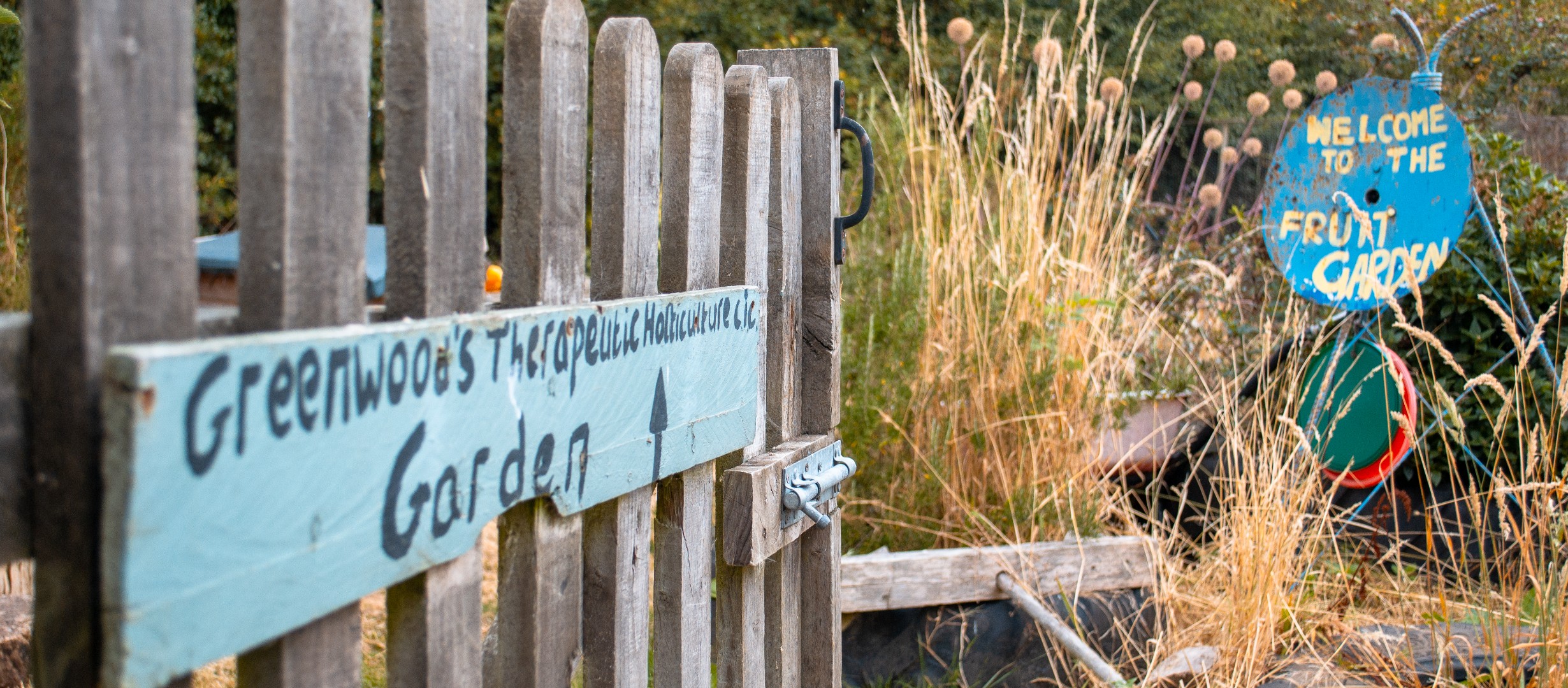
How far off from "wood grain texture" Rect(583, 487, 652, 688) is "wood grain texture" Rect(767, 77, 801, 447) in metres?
0.50

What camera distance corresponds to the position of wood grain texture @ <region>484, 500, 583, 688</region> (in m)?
1.32

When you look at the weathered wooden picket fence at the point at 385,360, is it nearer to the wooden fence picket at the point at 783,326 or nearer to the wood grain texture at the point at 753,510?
the wood grain texture at the point at 753,510

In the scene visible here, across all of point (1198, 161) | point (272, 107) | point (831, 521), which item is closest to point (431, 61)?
point (272, 107)

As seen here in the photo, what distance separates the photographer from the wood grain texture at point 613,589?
1.49m

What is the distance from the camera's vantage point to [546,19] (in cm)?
125

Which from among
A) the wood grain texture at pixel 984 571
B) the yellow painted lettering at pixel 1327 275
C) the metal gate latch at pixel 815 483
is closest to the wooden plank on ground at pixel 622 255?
the metal gate latch at pixel 815 483

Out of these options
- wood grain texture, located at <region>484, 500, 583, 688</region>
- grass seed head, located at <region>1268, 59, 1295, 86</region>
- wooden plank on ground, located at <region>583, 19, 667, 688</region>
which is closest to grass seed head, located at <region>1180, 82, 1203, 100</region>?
grass seed head, located at <region>1268, 59, 1295, 86</region>

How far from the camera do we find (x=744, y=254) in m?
1.79

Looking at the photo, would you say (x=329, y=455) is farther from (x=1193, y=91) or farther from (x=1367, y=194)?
(x=1193, y=91)

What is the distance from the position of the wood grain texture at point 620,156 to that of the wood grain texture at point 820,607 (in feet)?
2.86

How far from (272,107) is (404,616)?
1.68 feet

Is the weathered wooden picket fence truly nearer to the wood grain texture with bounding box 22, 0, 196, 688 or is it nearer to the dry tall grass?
the wood grain texture with bounding box 22, 0, 196, 688

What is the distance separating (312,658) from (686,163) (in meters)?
0.85

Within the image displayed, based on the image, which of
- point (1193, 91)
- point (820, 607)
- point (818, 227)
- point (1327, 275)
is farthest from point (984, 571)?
point (1193, 91)
